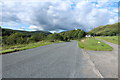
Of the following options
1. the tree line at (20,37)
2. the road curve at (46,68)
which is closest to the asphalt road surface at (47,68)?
the road curve at (46,68)

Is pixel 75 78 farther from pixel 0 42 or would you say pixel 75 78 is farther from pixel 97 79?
pixel 0 42

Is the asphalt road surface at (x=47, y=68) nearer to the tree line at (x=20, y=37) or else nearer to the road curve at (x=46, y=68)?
the road curve at (x=46, y=68)

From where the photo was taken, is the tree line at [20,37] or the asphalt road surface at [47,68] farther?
the tree line at [20,37]

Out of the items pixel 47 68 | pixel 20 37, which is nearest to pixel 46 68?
pixel 47 68

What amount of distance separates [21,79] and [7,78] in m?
0.62

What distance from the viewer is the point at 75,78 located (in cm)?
330

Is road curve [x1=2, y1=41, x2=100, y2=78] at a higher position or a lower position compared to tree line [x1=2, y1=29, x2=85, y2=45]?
lower

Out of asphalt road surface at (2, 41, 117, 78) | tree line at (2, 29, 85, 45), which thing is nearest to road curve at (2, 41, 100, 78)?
asphalt road surface at (2, 41, 117, 78)

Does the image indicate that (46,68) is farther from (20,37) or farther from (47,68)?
(20,37)

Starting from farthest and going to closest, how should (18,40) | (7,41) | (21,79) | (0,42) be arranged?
(18,40), (7,41), (0,42), (21,79)

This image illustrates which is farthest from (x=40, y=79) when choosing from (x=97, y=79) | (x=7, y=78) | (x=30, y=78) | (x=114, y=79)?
(x=114, y=79)

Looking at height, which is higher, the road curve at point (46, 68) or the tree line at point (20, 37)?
the tree line at point (20, 37)

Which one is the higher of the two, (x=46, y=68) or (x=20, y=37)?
(x=20, y=37)

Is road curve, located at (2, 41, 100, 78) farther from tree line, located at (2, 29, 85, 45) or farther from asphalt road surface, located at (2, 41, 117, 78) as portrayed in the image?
tree line, located at (2, 29, 85, 45)
